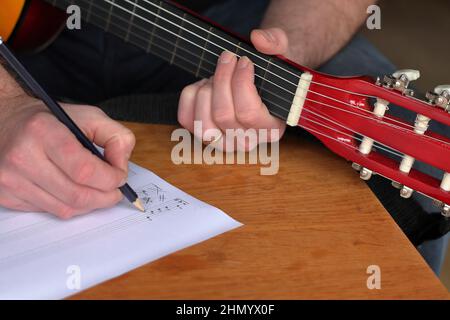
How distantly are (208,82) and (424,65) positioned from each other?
2.14 meters

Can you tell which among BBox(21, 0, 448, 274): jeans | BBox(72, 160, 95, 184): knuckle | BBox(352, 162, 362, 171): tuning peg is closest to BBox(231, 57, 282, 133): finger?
BBox(352, 162, 362, 171): tuning peg

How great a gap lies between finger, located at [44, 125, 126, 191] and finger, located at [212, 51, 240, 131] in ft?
0.62

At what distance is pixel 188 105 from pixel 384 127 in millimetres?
244

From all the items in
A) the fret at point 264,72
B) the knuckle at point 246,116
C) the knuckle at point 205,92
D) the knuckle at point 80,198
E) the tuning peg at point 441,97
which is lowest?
the knuckle at point 80,198

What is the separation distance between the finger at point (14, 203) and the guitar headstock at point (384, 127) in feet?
1.03

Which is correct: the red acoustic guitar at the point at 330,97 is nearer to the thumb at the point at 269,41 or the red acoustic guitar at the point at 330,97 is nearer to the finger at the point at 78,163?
the thumb at the point at 269,41

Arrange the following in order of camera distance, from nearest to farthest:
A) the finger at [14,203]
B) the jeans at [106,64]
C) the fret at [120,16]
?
the finger at [14,203] < the fret at [120,16] < the jeans at [106,64]

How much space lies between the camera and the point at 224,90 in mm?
828

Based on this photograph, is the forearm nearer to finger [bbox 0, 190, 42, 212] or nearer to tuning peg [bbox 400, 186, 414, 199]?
tuning peg [bbox 400, 186, 414, 199]

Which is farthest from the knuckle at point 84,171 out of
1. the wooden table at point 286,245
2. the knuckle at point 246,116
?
the knuckle at point 246,116

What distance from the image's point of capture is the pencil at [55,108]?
648 millimetres

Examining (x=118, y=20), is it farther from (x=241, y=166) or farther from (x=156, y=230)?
(x=156, y=230)

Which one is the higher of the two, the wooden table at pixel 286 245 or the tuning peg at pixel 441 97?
the tuning peg at pixel 441 97

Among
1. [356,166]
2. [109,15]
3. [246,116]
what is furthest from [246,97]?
[109,15]
